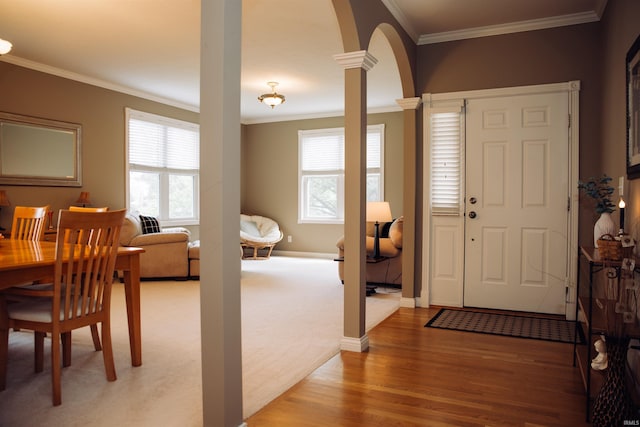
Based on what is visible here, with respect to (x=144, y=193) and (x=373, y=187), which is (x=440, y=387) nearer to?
(x=373, y=187)

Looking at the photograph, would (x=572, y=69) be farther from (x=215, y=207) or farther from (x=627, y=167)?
(x=215, y=207)

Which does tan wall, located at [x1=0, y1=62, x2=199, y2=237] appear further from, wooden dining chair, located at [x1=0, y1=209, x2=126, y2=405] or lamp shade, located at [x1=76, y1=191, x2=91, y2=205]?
wooden dining chair, located at [x1=0, y1=209, x2=126, y2=405]

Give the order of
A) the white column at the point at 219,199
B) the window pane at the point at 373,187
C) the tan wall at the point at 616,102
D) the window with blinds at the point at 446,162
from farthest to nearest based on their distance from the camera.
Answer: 1. the window pane at the point at 373,187
2. the window with blinds at the point at 446,162
3. the tan wall at the point at 616,102
4. the white column at the point at 219,199

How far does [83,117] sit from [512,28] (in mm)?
5313

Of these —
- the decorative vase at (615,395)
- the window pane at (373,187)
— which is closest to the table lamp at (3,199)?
Answer: the window pane at (373,187)

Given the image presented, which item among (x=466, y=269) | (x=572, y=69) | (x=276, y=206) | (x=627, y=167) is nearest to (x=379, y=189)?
(x=276, y=206)

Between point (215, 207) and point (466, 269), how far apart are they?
10.9 ft

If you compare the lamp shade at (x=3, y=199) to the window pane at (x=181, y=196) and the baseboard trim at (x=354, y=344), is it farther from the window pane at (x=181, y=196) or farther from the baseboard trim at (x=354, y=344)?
the baseboard trim at (x=354, y=344)

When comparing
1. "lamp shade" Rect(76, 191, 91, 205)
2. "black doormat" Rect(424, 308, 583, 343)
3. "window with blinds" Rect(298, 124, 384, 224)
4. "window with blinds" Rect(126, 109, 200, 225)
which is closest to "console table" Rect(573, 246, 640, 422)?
"black doormat" Rect(424, 308, 583, 343)

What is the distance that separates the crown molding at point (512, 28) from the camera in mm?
4113

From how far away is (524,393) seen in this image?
2553 millimetres

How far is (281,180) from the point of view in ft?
30.4

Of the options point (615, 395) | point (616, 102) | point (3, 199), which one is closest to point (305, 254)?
point (3, 199)

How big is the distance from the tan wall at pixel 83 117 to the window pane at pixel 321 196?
305 centimetres
